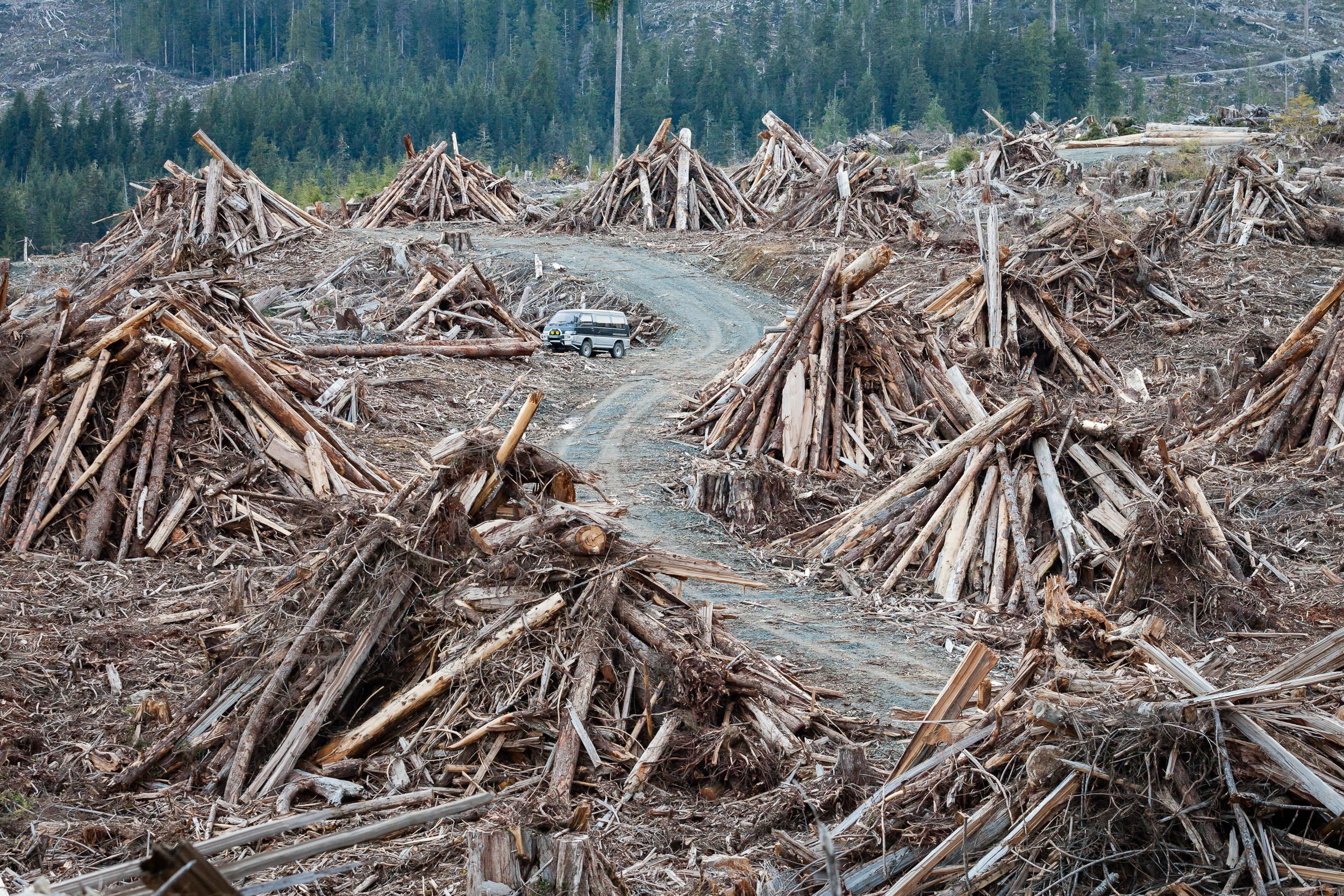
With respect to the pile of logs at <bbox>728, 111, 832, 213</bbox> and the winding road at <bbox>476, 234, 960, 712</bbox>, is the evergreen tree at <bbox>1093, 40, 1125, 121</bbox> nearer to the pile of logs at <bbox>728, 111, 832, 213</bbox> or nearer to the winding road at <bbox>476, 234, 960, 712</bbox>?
the pile of logs at <bbox>728, 111, 832, 213</bbox>

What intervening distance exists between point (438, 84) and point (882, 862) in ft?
364

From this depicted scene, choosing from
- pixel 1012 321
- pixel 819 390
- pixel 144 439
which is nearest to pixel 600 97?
pixel 1012 321

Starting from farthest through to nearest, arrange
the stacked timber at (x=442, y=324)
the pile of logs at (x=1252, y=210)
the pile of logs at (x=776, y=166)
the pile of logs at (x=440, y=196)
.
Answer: the pile of logs at (x=776, y=166)
the pile of logs at (x=440, y=196)
the pile of logs at (x=1252, y=210)
the stacked timber at (x=442, y=324)

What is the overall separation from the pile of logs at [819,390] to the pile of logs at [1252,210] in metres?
18.9

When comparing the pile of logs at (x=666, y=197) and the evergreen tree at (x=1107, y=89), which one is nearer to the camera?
the pile of logs at (x=666, y=197)

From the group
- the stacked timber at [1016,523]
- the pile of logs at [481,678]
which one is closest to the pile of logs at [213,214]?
the stacked timber at [1016,523]

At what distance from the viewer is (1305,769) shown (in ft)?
16.5

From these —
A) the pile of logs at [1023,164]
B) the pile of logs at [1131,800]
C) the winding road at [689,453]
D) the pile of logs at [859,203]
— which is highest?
the pile of logs at [1023,164]

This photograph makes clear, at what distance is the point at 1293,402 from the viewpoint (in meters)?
16.8

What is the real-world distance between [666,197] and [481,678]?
1362 inches

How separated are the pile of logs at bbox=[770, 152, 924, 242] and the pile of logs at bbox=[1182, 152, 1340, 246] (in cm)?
766

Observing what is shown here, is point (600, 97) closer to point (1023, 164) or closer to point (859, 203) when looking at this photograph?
point (1023, 164)

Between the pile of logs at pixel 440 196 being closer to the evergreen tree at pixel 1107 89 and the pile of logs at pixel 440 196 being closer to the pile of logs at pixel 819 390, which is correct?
the pile of logs at pixel 819 390

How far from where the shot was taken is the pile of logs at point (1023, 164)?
42.8 meters
